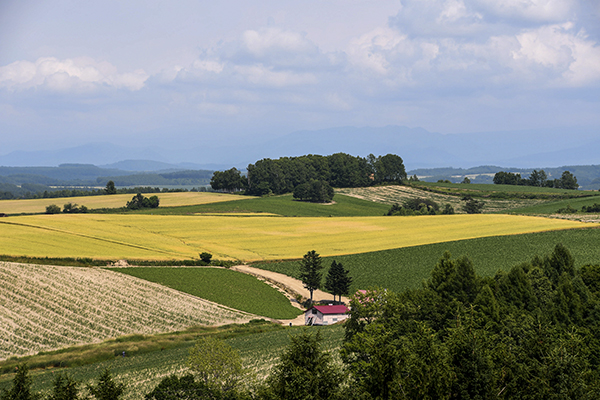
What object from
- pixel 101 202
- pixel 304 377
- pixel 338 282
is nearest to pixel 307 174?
pixel 101 202

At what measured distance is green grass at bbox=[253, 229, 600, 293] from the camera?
6056 cm

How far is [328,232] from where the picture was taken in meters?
93.1

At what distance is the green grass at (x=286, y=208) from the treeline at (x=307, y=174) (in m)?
17.8

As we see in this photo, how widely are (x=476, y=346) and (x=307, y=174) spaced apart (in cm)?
15317

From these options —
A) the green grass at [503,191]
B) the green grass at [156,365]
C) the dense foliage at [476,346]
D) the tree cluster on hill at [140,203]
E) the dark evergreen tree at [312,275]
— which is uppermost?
the green grass at [503,191]

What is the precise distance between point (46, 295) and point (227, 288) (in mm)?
19709

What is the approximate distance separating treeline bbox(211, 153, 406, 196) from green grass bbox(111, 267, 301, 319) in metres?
94.7

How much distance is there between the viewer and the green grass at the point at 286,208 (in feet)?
396

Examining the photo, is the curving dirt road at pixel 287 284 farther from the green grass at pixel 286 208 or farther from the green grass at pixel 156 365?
the green grass at pixel 286 208

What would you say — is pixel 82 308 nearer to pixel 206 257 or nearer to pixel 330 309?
pixel 206 257

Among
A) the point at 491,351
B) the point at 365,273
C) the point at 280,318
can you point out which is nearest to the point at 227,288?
the point at 280,318

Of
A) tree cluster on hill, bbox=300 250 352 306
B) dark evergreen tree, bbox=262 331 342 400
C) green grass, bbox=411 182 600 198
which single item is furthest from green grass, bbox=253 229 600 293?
green grass, bbox=411 182 600 198

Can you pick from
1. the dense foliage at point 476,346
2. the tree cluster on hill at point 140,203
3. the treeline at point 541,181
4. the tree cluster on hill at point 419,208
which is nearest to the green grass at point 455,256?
the dense foliage at point 476,346

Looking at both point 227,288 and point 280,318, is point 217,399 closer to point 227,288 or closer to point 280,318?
point 280,318
